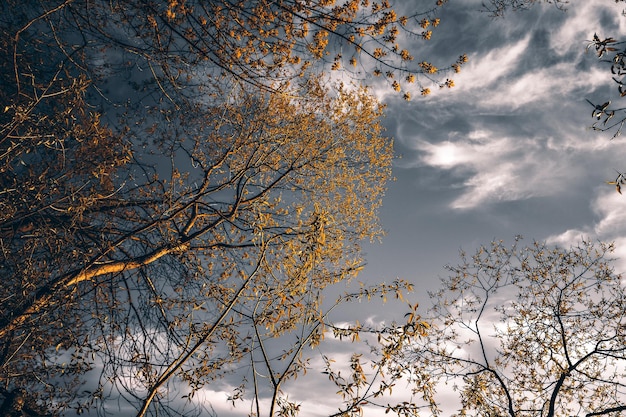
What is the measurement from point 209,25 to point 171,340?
5979 mm

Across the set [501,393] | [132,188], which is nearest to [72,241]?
[132,188]

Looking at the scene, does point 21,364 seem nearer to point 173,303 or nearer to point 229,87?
point 173,303

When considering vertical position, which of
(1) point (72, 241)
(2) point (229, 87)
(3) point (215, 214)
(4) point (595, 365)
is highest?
(2) point (229, 87)

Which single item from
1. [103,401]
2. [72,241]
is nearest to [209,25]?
[72,241]

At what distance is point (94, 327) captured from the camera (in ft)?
24.5

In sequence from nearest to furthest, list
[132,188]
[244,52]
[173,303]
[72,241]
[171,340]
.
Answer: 1. [72,241]
2. [244,52]
3. [171,340]
4. [173,303]
5. [132,188]

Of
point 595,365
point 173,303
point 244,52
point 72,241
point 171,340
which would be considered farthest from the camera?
point 595,365

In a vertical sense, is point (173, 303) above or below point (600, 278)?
below

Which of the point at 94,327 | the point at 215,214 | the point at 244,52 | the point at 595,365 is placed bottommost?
the point at 94,327

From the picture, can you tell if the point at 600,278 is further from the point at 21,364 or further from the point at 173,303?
the point at 21,364

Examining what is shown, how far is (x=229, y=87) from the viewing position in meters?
8.41

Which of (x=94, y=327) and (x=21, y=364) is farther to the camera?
(x=21, y=364)

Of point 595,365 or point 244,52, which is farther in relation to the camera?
point 595,365

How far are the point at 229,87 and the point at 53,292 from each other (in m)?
4.98
